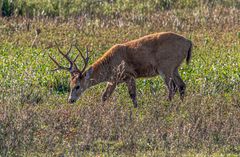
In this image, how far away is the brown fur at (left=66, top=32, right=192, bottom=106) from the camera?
585 inches

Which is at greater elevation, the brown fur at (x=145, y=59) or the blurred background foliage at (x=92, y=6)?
the brown fur at (x=145, y=59)

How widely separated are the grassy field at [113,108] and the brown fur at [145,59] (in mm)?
355

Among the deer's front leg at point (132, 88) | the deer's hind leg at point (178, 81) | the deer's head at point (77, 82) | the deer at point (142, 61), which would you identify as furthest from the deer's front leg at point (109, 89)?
the deer's hind leg at point (178, 81)

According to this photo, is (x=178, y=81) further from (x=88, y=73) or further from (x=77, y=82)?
(x=77, y=82)

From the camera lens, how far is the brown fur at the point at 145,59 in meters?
14.9

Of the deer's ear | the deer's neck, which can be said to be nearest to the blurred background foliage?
the deer's neck

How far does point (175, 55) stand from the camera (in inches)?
589

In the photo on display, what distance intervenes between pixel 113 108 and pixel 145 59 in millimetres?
3367

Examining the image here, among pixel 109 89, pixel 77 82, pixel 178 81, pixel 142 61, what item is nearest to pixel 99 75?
pixel 109 89

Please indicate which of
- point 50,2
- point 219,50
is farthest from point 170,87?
point 50,2

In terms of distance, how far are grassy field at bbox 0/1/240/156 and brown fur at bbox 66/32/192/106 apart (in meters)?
0.36

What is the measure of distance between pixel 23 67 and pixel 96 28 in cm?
531

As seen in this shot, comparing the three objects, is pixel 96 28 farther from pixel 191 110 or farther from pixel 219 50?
pixel 191 110

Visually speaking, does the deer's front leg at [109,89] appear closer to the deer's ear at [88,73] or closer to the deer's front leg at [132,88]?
the deer's front leg at [132,88]
